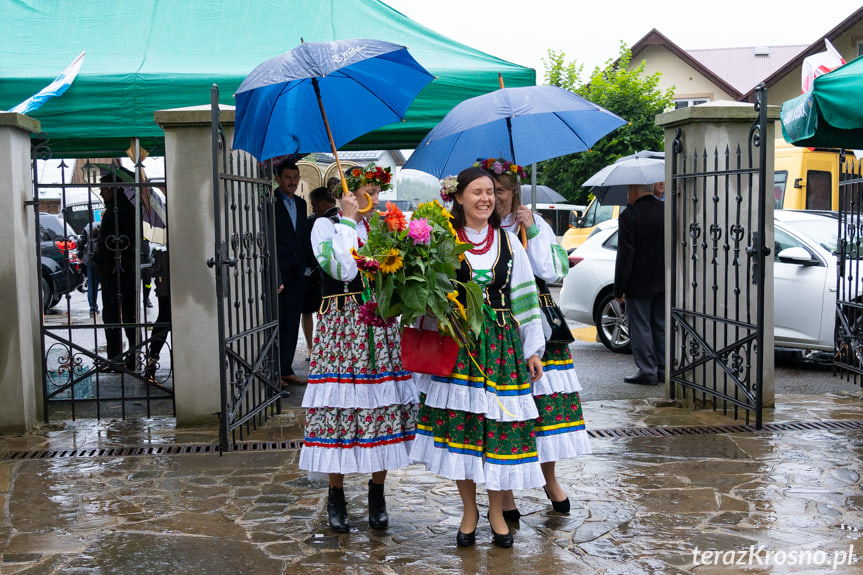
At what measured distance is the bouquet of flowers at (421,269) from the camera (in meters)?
Answer: 3.96

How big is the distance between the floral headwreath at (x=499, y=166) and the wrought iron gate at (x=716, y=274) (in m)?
2.69

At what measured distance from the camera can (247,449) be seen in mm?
6293

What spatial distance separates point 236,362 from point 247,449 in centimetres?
63

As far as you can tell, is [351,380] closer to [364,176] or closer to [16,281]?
[364,176]

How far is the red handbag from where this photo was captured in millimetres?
4066

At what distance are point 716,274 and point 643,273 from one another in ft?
4.36

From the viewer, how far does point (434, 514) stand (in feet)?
15.9

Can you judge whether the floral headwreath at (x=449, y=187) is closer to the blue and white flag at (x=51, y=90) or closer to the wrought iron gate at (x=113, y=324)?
the wrought iron gate at (x=113, y=324)

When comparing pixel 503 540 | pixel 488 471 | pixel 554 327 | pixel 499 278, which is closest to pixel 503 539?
pixel 503 540

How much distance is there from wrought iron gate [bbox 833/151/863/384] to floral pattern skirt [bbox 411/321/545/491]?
16.0 feet

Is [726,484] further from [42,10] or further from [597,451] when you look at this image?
[42,10]

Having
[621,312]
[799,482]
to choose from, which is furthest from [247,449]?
[621,312]

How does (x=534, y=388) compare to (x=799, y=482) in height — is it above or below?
above

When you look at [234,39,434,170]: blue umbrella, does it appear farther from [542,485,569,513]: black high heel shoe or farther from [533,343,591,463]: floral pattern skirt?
[542,485,569,513]: black high heel shoe
